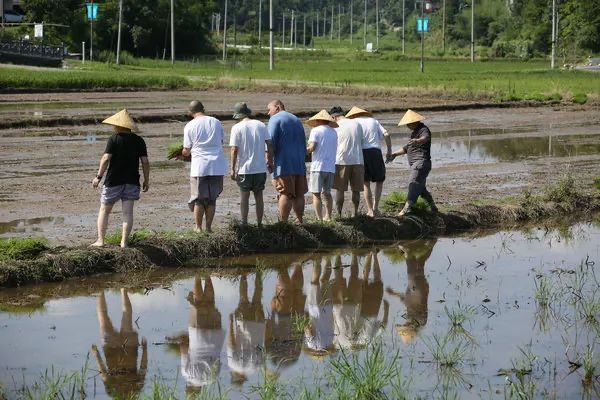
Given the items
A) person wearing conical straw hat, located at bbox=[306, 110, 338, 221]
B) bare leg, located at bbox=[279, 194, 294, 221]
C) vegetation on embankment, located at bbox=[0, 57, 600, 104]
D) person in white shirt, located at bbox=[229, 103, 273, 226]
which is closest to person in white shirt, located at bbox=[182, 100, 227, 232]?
person in white shirt, located at bbox=[229, 103, 273, 226]

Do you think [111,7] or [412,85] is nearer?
[412,85]

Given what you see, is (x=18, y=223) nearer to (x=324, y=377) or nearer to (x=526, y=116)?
(x=324, y=377)

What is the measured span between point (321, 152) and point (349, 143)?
590mm

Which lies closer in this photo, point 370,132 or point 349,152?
point 349,152

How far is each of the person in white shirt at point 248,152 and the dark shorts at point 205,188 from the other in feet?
0.82

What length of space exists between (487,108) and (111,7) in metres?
49.8

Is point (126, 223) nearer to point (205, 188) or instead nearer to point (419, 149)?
point (205, 188)

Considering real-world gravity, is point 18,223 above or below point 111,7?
Result: below

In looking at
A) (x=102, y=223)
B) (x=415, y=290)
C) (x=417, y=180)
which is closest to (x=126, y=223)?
(x=102, y=223)

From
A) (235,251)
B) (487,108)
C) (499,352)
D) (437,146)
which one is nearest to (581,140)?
(437,146)

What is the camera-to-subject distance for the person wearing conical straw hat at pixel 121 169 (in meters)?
11.4

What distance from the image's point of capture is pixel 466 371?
26.9 ft

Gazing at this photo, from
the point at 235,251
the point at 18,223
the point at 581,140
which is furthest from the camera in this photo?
the point at 581,140

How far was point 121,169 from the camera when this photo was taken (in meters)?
11.5
